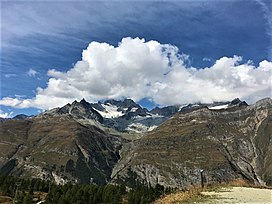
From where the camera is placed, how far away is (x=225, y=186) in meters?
37.9

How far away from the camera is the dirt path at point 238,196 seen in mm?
27837

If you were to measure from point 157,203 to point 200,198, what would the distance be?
3619mm

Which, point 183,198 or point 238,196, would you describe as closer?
point 183,198

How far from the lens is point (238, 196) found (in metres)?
→ 31.0

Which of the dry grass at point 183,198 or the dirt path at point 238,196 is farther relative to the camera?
the dry grass at point 183,198

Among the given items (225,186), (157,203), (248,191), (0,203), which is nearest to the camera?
(157,203)

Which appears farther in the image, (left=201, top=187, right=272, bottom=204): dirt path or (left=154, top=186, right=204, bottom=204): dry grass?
(left=154, top=186, right=204, bottom=204): dry grass

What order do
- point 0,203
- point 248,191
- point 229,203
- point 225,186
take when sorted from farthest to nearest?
point 0,203, point 225,186, point 248,191, point 229,203

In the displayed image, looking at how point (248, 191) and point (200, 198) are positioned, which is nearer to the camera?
point (200, 198)

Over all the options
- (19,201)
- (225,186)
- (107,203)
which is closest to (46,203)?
(19,201)

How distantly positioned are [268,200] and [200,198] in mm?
5330

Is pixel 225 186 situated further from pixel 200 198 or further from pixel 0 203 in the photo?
pixel 0 203

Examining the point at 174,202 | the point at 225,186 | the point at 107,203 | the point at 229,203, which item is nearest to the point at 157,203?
the point at 174,202

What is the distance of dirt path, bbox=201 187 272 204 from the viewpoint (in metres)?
27.8
